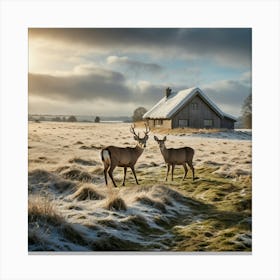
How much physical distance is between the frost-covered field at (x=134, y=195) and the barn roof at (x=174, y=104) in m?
0.24

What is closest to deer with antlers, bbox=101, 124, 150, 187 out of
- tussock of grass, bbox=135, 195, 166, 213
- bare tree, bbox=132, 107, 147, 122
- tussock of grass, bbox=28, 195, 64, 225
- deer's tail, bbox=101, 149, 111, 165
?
deer's tail, bbox=101, 149, 111, 165

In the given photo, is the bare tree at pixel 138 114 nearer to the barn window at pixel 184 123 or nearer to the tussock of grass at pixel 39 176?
the barn window at pixel 184 123

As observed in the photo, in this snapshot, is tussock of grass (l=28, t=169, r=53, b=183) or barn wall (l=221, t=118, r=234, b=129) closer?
tussock of grass (l=28, t=169, r=53, b=183)

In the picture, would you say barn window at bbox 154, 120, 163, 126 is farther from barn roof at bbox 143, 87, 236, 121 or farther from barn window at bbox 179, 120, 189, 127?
barn window at bbox 179, 120, 189, 127

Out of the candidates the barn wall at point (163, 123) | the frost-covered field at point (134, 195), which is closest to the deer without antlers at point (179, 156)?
the frost-covered field at point (134, 195)

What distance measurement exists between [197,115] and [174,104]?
0.36m

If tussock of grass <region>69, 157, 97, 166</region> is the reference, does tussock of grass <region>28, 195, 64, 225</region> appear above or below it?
below

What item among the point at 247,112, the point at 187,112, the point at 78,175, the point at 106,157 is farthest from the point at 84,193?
the point at 247,112

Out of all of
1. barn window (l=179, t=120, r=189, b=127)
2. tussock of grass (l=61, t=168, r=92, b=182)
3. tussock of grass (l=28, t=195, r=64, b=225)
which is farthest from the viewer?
barn window (l=179, t=120, r=189, b=127)

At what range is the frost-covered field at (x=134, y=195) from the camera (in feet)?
14.6

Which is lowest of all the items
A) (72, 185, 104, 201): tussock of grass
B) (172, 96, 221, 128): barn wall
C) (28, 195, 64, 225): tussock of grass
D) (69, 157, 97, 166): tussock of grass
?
(28, 195, 64, 225): tussock of grass

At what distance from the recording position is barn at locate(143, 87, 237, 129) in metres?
4.78
